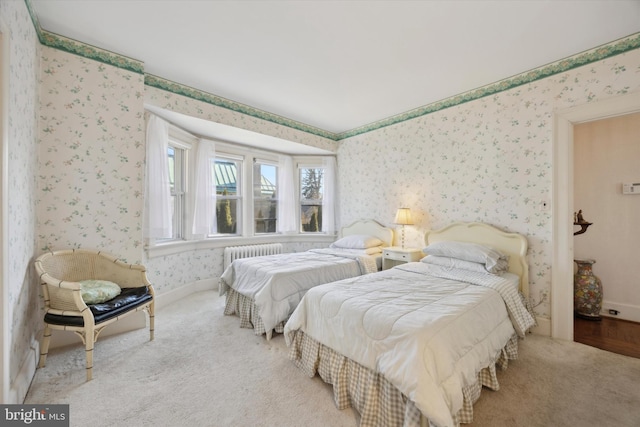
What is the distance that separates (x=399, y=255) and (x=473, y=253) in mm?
1057

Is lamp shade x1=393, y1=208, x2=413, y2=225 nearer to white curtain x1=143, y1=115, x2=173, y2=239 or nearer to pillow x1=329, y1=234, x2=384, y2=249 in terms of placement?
pillow x1=329, y1=234, x2=384, y2=249

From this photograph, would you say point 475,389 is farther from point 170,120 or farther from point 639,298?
point 170,120

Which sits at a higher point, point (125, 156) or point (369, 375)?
point (125, 156)

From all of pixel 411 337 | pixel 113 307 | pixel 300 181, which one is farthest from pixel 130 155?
pixel 411 337

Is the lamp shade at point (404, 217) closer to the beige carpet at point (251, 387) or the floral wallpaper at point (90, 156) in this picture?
the beige carpet at point (251, 387)

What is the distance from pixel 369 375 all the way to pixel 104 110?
3.32m

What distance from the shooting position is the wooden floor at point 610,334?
7.85 ft

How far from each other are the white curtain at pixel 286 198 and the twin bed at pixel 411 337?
2.32m

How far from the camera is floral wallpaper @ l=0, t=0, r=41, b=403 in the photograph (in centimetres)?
158

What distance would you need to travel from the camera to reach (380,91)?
323 cm

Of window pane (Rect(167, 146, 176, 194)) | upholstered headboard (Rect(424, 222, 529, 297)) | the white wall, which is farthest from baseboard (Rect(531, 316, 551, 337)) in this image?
window pane (Rect(167, 146, 176, 194))

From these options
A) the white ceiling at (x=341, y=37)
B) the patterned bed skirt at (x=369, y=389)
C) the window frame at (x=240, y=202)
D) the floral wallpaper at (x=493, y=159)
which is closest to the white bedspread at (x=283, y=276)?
the patterned bed skirt at (x=369, y=389)

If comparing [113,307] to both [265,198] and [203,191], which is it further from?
[265,198]

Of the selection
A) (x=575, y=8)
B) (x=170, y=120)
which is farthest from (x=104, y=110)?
(x=575, y=8)
